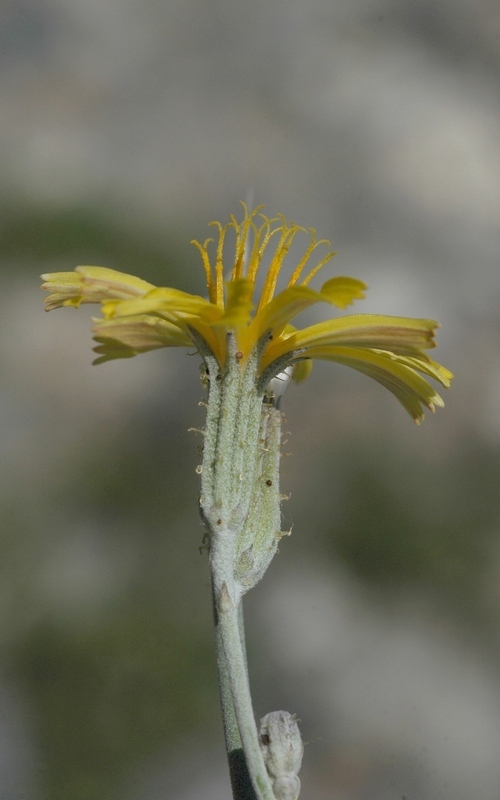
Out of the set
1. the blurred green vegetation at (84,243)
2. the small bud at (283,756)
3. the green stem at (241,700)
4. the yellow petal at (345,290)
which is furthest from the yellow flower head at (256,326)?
the blurred green vegetation at (84,243)

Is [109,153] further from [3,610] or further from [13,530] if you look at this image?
[3,610]

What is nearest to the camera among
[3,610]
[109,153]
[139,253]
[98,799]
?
[98,799]

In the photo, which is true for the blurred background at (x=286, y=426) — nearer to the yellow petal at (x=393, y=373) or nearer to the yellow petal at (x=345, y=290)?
the yellow petal at (x=393, y=373)

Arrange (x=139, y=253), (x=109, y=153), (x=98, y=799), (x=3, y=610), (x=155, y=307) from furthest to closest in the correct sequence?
(x=109, y=153)
(x=139, y=253)
(x=3, y=610)
(x=98, y=799)
(x=155, y=307)

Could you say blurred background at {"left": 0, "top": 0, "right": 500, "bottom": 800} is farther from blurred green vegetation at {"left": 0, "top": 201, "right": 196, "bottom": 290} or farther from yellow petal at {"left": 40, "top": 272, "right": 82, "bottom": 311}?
yellow petal at {"left": 40, "top": 272, "right": 82, "bottom": 311}

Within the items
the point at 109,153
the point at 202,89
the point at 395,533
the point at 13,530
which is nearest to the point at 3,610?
the point at 13,530

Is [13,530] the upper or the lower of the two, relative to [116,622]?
upper

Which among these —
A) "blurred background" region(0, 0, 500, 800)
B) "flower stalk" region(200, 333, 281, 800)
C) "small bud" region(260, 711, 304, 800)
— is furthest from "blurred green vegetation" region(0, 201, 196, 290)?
"small bud" region(260, 711, 304, 800)
